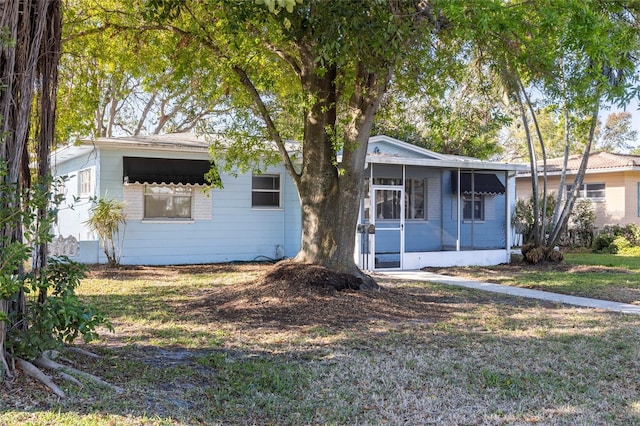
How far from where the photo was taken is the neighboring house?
51.7 ft

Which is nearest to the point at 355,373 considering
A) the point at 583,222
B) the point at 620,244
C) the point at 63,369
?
the point at 63,369

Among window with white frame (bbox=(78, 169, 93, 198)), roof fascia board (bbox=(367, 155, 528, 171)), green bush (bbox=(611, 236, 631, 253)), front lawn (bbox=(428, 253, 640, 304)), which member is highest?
roof fascia board (bbox=(367, 155, 528, 171))

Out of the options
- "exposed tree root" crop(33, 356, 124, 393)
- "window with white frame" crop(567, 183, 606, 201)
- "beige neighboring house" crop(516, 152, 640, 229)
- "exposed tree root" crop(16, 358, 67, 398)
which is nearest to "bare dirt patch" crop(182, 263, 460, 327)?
"exposed tree root" crop(33, 356, 124, 393)

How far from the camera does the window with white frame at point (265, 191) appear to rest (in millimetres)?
17906

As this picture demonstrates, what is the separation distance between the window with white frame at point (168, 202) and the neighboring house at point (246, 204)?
1.1 inches

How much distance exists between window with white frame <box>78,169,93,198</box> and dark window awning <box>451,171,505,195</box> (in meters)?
11.4

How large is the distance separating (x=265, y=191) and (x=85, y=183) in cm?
553

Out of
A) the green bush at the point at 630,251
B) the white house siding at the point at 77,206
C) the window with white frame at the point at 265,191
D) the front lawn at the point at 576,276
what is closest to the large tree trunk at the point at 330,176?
the front lawn at the point at 576,276

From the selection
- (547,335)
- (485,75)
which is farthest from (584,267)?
(547,335)

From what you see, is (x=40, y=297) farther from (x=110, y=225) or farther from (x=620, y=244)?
(x=620, y=244)

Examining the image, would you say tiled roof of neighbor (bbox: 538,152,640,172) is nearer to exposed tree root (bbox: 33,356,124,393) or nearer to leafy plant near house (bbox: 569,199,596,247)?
leafy plant near house (bbox: 569,199,596,247)

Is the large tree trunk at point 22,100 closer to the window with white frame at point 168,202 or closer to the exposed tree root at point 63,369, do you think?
the exposed tree root at point 63,369

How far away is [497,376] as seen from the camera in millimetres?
5637

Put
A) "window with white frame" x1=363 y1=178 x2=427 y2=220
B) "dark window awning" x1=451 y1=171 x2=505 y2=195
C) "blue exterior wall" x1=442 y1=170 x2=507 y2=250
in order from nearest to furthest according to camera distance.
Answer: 1. "window with white frame" x1=363 y1=178 x2=427 y2=220
2. "dark window awning" x1=451 y1=171 x2=505 y2=195
3. "blue exterior wall" x1=442 y1=170 x2=507 y2=250
